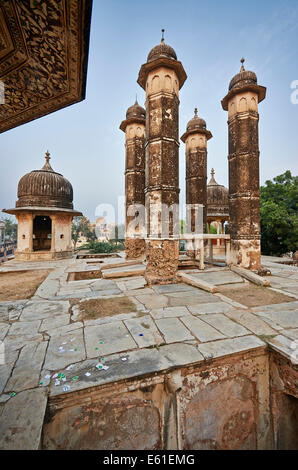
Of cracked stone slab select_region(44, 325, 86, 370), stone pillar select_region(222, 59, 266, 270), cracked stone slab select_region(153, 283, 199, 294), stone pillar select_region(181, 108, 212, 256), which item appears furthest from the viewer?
stone pillar select_region(181, 108, 212, 256)

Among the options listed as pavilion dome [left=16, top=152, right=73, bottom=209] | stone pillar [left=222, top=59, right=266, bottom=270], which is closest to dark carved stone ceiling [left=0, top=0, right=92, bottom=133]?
stone pillar [left=222, top=59, right=266, bottom=270]

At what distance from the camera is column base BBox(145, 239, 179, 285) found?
556cm

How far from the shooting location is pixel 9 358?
7.30ft

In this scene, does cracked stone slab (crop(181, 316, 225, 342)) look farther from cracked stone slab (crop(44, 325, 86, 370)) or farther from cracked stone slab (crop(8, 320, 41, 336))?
cracked stone slab (crop(8, 320, 41, 336))

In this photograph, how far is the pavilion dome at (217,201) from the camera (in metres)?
12.5

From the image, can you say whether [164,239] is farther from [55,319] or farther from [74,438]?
[74,438]

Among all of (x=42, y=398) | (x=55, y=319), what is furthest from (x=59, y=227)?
(x=42, y=398)

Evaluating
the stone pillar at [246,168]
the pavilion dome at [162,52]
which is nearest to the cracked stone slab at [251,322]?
the stone pillar at [246,168]

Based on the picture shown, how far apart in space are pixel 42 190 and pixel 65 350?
514 inches

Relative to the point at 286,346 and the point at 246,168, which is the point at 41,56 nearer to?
the point at 286,346

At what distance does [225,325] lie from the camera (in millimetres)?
2971

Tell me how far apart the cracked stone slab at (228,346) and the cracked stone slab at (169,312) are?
966 millimetres

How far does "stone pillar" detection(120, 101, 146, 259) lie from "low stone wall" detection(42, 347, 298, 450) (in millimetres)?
6613
